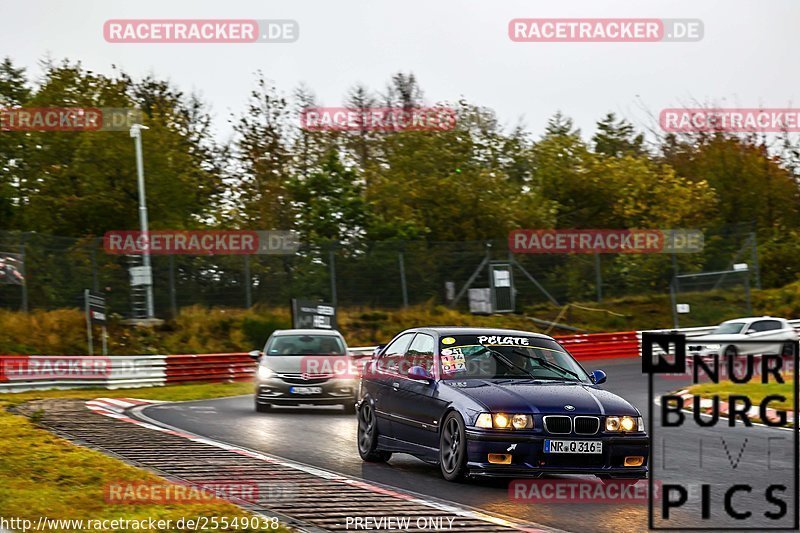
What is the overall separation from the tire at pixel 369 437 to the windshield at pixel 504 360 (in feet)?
4.85

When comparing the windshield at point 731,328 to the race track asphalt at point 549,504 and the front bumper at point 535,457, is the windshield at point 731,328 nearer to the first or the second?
the race track asphalt at point 549,504

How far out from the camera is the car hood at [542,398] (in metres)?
10.4

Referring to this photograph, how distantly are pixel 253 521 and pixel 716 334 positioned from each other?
3061 centimetres

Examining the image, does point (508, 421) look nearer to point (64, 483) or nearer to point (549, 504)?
point (549, 504)

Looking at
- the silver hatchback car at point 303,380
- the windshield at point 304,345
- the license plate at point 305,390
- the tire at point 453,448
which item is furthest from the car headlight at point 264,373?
the tire at point 453,448

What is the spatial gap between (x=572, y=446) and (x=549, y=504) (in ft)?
2.55

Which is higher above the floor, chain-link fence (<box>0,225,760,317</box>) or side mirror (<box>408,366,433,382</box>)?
chain-link fence (<box>0,225,760,317</box>)

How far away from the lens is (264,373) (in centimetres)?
2031

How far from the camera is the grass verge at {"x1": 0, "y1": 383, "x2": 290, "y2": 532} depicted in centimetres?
826

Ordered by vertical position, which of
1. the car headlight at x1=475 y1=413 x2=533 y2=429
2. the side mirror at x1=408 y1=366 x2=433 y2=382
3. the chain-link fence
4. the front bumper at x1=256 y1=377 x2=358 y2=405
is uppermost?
the chain-link fence

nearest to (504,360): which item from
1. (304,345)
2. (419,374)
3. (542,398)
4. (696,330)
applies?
(419,374)

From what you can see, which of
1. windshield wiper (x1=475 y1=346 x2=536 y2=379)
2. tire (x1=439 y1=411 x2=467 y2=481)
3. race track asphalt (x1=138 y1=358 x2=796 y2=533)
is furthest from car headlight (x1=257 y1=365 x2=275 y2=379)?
tire (x1=439 y1=411 x2=467 y2=481)

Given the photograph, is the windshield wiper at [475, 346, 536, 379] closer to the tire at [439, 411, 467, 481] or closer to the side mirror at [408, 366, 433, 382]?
the side mirror at [408, 366, 433, 382]

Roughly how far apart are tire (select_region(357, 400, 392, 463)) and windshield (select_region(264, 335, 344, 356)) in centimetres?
818
